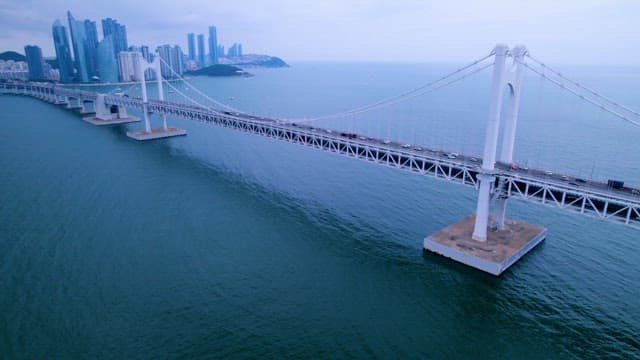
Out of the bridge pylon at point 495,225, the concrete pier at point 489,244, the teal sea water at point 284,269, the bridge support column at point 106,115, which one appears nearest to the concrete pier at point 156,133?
the bridge support column at point 106,115

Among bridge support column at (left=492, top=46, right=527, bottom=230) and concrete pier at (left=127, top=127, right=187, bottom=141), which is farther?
concrete pier at (left=127, top=127, right=187, bottom=141)

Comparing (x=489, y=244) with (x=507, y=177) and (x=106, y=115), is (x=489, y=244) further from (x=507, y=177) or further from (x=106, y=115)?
(x=106, y=115)

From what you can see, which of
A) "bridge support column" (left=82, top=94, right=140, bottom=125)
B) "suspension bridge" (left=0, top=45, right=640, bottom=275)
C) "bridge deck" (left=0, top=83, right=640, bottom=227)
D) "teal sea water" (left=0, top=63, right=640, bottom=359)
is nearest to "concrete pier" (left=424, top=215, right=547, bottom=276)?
"suspension bridge" (left=0, top=45, right=640, bottom=275)

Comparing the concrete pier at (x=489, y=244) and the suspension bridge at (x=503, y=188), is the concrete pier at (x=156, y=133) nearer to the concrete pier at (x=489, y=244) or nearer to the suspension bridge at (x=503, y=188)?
the suspension bridge at (x=503, y=188)

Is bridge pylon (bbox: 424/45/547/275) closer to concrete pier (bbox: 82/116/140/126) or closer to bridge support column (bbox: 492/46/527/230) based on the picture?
bridge support column (bbox: 492/46/527/230)

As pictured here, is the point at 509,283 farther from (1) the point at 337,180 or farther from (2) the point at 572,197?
(1) the point at 337,180

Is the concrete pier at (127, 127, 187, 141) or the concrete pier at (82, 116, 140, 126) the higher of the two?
the concrete pier at (82, 116, 140, 126)

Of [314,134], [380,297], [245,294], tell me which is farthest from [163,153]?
[380,297]
